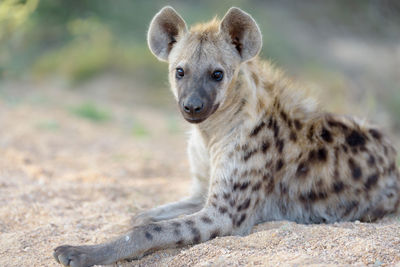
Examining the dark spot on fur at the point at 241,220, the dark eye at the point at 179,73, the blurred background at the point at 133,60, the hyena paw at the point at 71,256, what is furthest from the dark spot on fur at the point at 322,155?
the blurred background at the point at 133,60

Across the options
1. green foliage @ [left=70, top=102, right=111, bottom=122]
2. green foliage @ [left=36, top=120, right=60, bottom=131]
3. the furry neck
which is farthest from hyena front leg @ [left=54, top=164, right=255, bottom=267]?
green foliage @ [left=70, top=102, right=111, bottom=122]

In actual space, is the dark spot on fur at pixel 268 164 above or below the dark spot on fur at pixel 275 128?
below

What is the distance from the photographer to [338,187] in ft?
11.5

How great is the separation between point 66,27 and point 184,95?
8.33 m

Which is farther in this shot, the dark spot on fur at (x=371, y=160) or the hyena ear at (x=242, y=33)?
the dark spot on fur at (x=371, y=160)

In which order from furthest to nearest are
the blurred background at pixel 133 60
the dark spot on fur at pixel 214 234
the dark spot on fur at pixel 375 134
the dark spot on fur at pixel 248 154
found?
1. the blurred background at pixel 133 60
2. the dark spot on fur at pixel 375 134
3. the dark spot on fur at pixel 248 154
4. the dark spot on fur at pixel 214 234

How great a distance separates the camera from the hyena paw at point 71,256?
108 inches

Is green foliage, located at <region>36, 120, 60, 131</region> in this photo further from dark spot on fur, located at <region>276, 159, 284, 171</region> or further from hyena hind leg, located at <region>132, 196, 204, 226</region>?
dark spot on fur, located at <region>276, 159, 284, 171</region>

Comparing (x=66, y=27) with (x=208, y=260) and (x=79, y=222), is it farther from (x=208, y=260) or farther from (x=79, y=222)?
(x=208, y=260)

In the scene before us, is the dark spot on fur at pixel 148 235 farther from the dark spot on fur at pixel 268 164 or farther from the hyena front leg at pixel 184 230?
the dark spot on fur at pixel 268 164

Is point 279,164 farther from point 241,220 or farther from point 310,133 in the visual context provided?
point 241,220

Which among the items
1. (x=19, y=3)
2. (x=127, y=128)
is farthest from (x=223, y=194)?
(x=19, y=3)

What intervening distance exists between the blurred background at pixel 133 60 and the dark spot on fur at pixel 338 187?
3876 mm

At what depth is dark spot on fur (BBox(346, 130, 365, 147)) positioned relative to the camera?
11.7 feet
